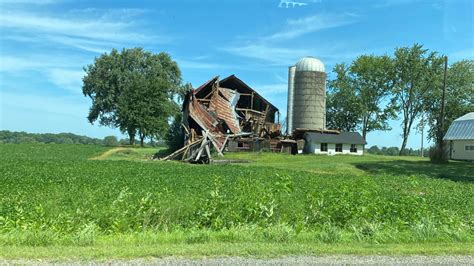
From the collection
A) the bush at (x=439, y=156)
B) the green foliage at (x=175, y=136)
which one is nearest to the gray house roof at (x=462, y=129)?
the bush at (x=439, y=156)

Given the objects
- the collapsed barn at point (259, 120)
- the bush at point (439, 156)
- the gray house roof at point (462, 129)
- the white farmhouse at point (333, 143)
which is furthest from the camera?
the white farmhouse at point (333, 143)

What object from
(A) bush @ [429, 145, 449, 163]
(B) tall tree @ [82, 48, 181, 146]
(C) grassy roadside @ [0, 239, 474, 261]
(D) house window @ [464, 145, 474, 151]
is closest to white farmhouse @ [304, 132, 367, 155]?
(D) house window @ [464, 145, 474, 151]

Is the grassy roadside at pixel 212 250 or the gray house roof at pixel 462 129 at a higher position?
the gray house roof at pixel 462 129

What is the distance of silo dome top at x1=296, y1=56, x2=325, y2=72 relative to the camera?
68.6 m

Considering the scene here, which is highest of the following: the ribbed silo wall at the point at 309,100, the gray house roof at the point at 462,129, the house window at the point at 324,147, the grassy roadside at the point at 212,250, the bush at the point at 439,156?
the ribbed silo wall at the point at 309,100

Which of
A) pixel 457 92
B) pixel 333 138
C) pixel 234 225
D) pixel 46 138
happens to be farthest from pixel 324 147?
pixel 46 138

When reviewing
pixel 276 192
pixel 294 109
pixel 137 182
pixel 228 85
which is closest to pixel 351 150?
pixel 294 109

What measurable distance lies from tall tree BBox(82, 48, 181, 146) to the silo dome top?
80.0 feet

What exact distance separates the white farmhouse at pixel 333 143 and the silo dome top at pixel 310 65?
10062 mm

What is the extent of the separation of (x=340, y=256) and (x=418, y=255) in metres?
1.18

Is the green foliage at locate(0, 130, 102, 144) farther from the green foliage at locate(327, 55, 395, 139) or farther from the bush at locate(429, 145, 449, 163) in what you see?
the bush at locate(429, 145, 449, 163)

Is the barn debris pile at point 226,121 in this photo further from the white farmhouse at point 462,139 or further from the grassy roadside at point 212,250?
the grassy roadside at point 212,250

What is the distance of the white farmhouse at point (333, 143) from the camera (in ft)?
203

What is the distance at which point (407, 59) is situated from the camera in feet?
245
